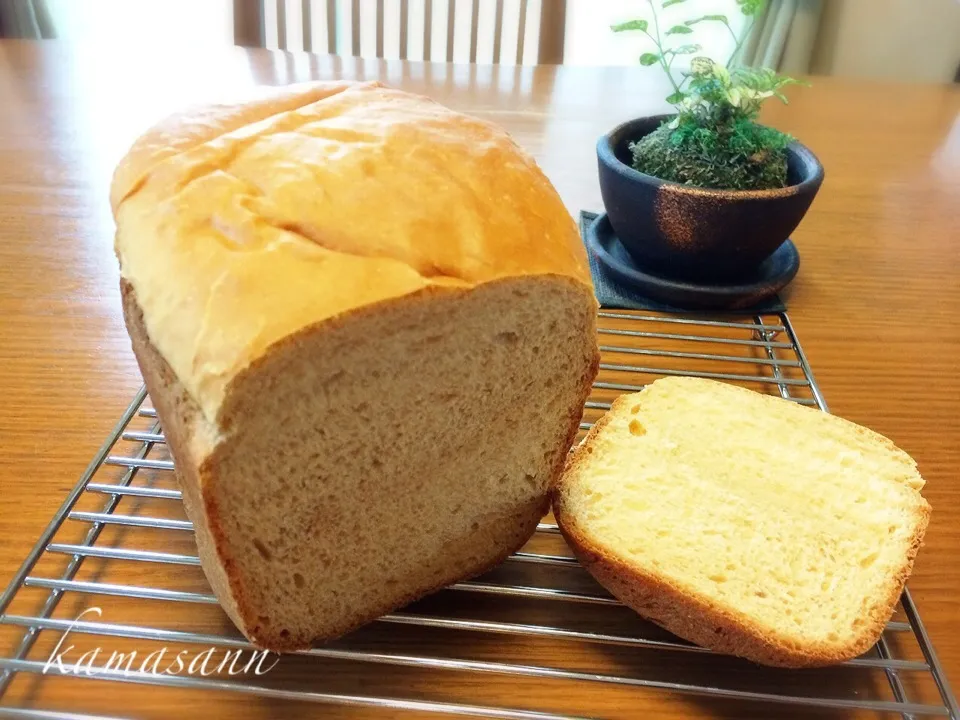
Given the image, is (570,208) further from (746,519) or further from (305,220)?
(305,220)

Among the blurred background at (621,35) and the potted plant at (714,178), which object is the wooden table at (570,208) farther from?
the blurred background at (621,35)

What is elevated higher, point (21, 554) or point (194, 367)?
point (194, 367)

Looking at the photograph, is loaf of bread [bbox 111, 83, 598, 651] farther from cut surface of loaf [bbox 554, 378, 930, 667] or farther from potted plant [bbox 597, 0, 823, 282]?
potted plant [bbox 597, 0, 823, 282]

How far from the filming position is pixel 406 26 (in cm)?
290

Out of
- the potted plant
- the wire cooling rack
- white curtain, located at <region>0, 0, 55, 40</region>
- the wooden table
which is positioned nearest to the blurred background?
white curtain, located at <region>0, 0, 55, 40</region>

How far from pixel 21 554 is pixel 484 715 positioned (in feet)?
2.03

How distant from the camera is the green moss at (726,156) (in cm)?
141

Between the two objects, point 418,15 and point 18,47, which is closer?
point 18,47

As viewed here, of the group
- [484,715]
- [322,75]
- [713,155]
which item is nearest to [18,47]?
→ [322,75]

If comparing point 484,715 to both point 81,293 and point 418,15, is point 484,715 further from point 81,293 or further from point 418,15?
point 418,15

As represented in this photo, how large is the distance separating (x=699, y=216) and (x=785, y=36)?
264 centimetres

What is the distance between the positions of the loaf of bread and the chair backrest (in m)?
2.08

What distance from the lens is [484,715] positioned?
79 centimetres

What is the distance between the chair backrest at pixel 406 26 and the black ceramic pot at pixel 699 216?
1.52m
